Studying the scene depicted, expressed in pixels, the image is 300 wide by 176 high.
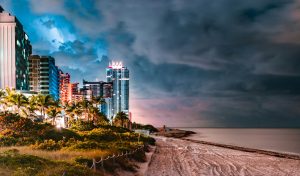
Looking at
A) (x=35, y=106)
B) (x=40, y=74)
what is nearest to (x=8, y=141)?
(x=35, y=106)

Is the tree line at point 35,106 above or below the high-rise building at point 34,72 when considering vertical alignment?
below

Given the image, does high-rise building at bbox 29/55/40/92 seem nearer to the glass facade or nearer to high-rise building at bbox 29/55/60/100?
high-rise building at bbox 29/55/60/100

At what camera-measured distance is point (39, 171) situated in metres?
15.7

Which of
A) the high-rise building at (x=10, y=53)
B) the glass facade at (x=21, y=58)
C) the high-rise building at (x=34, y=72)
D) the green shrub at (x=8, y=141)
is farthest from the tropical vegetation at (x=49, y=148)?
the high-rise building at (x=34, y=72)

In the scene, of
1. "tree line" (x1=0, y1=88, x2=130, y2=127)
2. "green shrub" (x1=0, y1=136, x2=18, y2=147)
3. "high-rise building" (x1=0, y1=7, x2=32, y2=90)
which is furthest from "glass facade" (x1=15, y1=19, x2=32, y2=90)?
"green shrub" (x1=0, y1=136, x2=18, y2=147)

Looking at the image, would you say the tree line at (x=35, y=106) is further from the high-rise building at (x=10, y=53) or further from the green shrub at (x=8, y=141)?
the high-rise building at (x=10, y=53)

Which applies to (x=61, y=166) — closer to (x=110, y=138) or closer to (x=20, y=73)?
(x=110, y=138)

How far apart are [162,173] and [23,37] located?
459 ft

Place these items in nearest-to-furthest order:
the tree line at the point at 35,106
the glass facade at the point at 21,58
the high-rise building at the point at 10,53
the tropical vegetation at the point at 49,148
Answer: the tropical vegetation at the point at 49,148 < the tree line at the point at 35,106 < the high-rise building at the point at 10,53 < the glass facade at the point at 21,58

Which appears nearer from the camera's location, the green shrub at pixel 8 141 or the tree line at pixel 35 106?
the green shrub at pixel 8 141

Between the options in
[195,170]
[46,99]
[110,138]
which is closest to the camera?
[195,170]

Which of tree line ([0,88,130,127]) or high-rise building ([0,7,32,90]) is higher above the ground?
high-rise building ([0,7,32,90])

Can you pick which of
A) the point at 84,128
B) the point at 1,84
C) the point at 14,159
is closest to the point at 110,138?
the point at 84,128

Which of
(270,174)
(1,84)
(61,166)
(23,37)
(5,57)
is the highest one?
(23,37)
